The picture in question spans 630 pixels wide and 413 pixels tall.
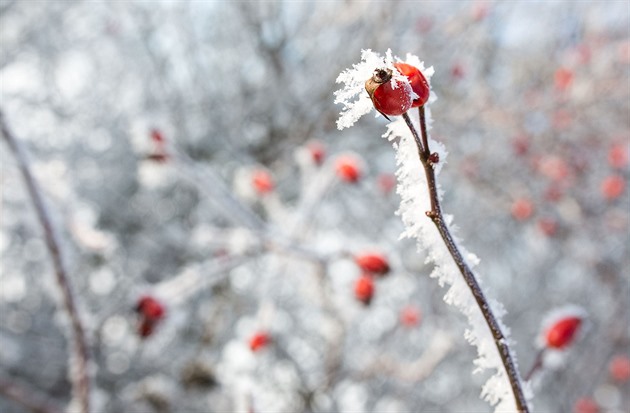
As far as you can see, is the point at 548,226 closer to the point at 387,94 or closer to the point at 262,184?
the point at 262,184

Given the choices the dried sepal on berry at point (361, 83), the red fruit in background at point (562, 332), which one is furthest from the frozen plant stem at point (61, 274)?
the red fruit in background at point (562, 332)

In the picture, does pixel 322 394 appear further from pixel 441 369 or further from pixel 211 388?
pixel 441 369

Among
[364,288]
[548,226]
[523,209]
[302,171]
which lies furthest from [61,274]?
[548,226]

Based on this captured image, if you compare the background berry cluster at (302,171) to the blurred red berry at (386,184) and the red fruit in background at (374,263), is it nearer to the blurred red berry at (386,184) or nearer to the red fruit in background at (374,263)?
the blurred red berry at (386,184)

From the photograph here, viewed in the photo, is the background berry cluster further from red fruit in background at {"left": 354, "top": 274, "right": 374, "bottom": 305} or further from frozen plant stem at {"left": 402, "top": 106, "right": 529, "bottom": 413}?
frozen plant stem at {"left": 402, "top": 106, "right": 529, "bottom": 413}

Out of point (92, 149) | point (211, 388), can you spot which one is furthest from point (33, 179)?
point (92, 149)

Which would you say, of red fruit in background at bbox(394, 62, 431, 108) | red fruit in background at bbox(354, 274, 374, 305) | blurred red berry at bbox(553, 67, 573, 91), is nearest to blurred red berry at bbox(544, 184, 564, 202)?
blurred red berry at bbox(553, 67, 573, 91)
